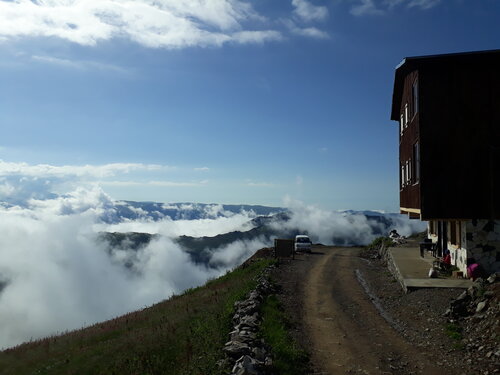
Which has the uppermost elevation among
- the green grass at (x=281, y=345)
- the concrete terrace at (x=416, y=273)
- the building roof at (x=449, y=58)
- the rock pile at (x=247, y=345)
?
the building roof at (x=449, y=58)

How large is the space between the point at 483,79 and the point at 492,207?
19.0ft

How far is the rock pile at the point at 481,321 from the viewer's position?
456 inches

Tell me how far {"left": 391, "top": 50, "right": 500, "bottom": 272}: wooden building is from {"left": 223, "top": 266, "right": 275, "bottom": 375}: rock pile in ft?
31.9

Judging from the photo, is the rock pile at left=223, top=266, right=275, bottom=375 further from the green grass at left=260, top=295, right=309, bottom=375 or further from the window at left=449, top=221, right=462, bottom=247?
the window at left=449, top=221, right=462, bottom=247

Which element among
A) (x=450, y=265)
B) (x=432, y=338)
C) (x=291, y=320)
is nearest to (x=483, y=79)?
(x=450, y=265)

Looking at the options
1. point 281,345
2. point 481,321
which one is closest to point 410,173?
point 481,321

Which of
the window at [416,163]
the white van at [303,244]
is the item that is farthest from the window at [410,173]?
the white van at [303,244]

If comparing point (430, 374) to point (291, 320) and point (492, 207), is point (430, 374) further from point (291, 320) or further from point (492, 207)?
point (492, 207)

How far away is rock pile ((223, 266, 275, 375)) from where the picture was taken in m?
10.8

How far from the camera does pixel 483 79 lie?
20.1 m

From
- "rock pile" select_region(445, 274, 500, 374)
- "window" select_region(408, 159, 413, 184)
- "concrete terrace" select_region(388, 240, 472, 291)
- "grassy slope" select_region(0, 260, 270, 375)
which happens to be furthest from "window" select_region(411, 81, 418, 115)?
"grassy slope" select_region(0, 260, 270, 375)

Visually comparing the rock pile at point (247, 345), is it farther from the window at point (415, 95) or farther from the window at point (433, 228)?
the window at point (433, 228)

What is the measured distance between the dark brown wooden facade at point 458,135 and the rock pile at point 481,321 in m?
5.44

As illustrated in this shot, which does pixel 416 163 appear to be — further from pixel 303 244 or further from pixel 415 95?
pixel 303 244
